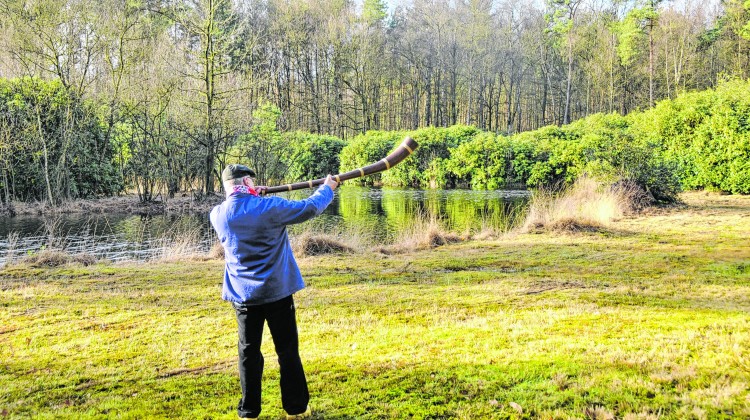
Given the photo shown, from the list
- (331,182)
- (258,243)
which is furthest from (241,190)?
(331,182)

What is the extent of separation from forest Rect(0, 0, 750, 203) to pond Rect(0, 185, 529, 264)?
372 centimetres

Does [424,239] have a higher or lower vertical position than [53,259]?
higher

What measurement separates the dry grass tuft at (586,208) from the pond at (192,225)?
155 centimetres

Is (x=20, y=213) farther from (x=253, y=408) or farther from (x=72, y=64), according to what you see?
A: (x=253, y=408)

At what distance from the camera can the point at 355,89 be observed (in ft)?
149

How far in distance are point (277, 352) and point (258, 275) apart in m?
0.58

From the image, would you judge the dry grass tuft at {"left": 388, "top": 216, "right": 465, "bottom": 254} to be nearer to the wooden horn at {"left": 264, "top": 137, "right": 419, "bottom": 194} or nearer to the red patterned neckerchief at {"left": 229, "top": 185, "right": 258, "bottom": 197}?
the wooden horn at {"left": 264, "top": 137, "right": 419, "bottom": 194}

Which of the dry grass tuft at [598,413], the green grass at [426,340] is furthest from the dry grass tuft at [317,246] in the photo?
the dry grass tuft at [598,413]

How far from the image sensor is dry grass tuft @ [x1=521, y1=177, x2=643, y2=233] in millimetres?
13156

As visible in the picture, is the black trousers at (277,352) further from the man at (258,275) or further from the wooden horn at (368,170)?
the wooden horn at (368,170)

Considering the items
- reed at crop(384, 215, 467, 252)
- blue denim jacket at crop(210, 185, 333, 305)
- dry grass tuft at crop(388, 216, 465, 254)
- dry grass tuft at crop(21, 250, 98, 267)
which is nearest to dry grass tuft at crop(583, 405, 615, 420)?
blue denim jacket at crop(210, 185, 333, 305)

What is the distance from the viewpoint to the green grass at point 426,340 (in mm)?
3734

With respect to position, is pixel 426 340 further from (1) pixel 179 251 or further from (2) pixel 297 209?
(1) pixel 179 251

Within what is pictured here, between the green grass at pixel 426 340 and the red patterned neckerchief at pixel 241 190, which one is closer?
the red patterned neckerchief at pixel 241 190
